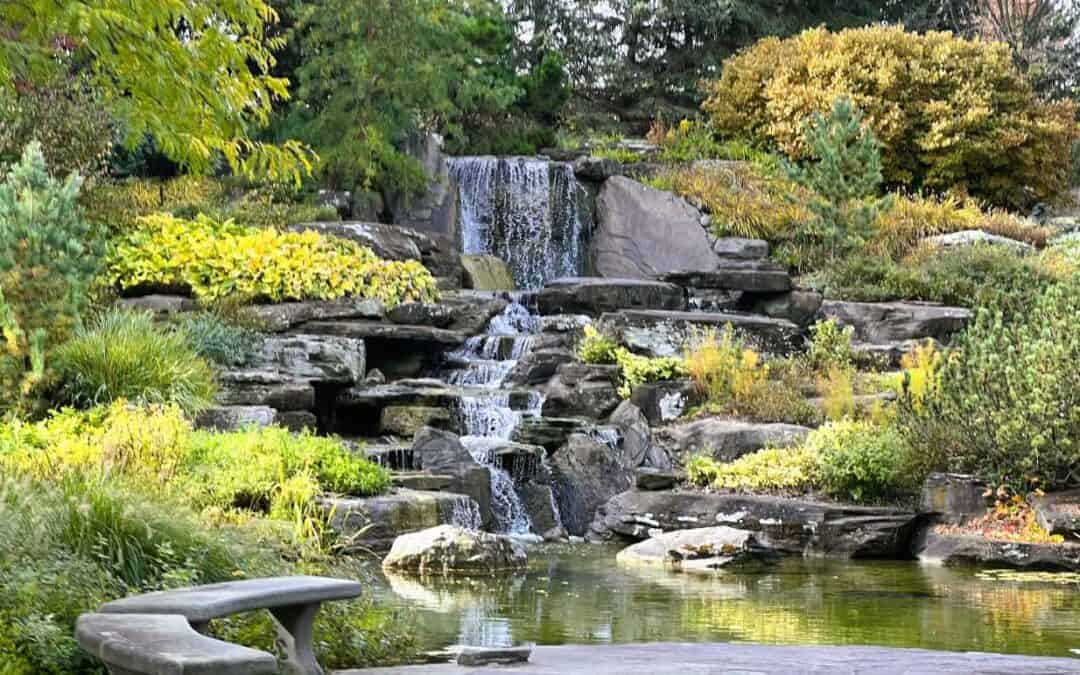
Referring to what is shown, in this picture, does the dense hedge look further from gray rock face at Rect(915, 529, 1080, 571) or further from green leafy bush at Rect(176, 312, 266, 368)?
gray rock face at Rect(915, 529, 1080, 571)

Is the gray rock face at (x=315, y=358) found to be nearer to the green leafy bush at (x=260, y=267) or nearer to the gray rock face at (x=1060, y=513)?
the green leafy bush at (x=260, y=267)

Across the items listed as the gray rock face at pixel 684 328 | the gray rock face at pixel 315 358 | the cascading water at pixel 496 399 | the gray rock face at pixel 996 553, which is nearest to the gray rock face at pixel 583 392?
the cascading water at pixel 496 399

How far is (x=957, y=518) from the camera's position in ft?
37.2

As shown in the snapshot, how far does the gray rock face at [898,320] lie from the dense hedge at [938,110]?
6349mm

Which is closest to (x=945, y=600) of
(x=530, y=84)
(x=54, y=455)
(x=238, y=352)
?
(x=54, y=455)

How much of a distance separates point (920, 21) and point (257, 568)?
90.7ft

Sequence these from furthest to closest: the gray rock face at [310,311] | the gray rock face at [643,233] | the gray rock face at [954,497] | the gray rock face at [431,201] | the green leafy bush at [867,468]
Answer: the gray rock face at [431,201]
the gray rock face at [643,233]
the gray rock face at [310,311]
the green leafy bush at [867,468]
the gray rock face at [954,497]

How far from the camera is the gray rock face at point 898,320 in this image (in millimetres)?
16844

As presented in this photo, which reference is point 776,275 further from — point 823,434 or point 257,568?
point 257,568

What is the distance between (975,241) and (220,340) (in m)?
10.8

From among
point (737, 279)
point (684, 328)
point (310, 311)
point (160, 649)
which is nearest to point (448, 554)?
point (160, 649)

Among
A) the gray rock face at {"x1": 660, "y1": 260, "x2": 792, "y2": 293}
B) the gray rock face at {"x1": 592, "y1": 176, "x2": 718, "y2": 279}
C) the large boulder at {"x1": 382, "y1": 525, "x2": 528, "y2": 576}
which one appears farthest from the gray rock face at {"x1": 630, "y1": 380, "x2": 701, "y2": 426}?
the gray rock face at {"x1": 592, "y1": 176, "x2": 718, "y2": 279}

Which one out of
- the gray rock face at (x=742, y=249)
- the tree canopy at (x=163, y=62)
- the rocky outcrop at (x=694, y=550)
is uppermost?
the tree canopy at (x=163, y=62)

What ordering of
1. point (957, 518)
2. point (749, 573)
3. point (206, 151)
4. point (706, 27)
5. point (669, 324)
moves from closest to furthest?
point (206, 151) → point (749, 573) → point (957, 518) → point (669, 324) → point (706, 27)
